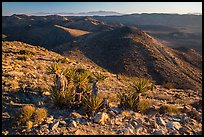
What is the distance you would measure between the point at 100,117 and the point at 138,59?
28308 millimetres

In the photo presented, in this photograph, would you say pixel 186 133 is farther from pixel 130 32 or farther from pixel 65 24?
pixel 65 24

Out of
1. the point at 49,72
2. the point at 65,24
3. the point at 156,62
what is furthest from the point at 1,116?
the point at 65,24

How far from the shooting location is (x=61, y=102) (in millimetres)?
8867

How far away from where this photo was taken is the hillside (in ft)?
102

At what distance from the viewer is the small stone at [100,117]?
804 centimetres

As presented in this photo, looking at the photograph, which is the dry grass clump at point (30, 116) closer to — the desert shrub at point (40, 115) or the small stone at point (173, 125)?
the desert shrub at point (40, 115)

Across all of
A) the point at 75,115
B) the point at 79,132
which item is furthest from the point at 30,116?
the point at 79,132

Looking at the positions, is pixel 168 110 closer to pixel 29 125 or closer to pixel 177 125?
pixel 177 125

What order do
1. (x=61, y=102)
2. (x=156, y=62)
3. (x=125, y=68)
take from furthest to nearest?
(x=156, y=62)
(x=125, y=68)
(x=61, y=102)

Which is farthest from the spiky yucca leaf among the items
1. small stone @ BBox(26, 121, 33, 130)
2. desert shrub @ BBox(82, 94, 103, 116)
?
small stone @ BBox(26, 121, 33, 130)

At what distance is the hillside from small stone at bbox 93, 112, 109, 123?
20.6 m

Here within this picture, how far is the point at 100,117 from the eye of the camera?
8086 mm

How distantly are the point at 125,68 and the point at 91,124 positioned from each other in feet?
81.5

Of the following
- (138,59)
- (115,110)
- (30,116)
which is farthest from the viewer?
(138,59)
